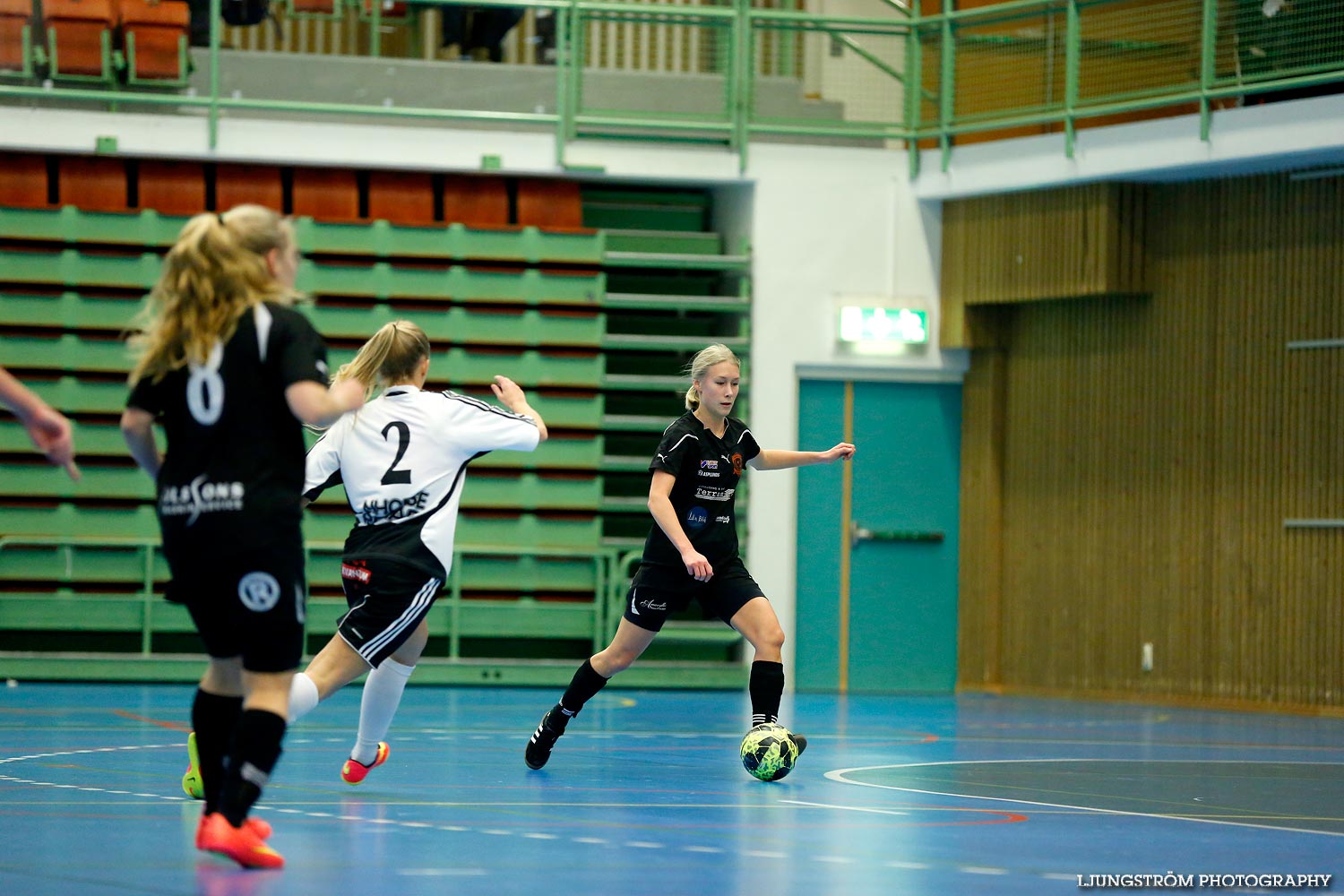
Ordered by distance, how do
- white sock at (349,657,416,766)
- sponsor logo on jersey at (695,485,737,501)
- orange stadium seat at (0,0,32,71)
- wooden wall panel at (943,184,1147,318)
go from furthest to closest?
1. wooden wall panel at (943,184,1147,318)
2. orange stadium seat at (0,0,32,71)
3. sponsor logo on jersey at (695,485,737,501)
4. white sock at (349,657,416,766)

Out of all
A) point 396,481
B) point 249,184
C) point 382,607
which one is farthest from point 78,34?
point 382,607

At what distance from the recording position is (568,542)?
1355cm

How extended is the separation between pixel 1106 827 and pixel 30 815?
3.43m

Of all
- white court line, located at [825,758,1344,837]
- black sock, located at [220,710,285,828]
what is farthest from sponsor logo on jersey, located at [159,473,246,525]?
white court line, located at [825,758,1344,837]

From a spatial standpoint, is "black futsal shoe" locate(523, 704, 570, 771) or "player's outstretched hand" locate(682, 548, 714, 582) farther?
"black futsal shoe" locate(523, 704, 570, 771)

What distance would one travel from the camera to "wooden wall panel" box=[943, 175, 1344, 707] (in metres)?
11.9

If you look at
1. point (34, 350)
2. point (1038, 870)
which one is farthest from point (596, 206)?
point (1038, 870)

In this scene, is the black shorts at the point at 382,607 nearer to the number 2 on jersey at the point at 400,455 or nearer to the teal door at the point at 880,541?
the number 2 on jersey at the point at 400,455

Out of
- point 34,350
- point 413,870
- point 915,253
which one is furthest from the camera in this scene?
point 915,253

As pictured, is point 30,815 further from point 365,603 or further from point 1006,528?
point 1006,528

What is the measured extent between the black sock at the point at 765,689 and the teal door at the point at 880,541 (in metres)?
7.15

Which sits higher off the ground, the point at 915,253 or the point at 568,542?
the point at 915,253

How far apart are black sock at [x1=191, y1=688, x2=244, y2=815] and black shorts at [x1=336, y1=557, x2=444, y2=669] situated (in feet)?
4.31

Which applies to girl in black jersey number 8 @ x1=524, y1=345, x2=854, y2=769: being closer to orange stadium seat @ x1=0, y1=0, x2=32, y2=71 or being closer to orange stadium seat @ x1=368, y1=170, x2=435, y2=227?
orange stadium seat @ x1=368, y1=170, x2=435, y2=227
